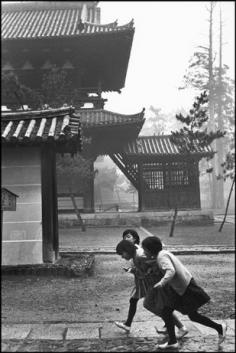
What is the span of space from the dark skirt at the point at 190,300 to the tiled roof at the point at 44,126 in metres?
1.76

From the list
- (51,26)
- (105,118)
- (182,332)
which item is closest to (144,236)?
(182,332)

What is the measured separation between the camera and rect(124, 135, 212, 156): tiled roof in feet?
32.8

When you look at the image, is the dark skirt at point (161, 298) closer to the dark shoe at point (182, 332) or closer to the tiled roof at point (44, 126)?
the dark shoe at point (182, 332)

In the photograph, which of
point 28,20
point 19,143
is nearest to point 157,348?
point 19,143

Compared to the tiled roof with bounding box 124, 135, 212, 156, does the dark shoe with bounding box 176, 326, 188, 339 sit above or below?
below

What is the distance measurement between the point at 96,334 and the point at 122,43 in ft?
19.3

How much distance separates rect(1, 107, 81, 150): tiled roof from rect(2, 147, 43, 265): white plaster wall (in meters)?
0.19

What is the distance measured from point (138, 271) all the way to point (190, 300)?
0.41 m

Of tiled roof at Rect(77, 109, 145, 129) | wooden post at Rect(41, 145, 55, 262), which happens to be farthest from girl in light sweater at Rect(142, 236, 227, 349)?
tiled roof at Rect(77, 109, 145, 129)

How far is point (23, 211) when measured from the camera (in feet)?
12.8

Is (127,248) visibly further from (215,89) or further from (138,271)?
(215,89)

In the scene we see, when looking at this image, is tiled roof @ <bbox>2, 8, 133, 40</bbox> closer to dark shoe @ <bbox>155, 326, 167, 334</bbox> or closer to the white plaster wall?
the white plaster wall

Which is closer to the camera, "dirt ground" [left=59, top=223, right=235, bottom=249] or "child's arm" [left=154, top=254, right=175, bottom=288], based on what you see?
"child's arm" [left=154, top=254, right=175, bottom=288]

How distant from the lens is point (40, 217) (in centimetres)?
394
